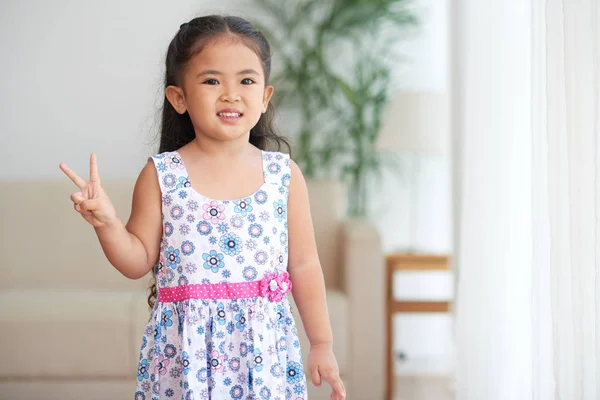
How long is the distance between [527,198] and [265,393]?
116 centimetres

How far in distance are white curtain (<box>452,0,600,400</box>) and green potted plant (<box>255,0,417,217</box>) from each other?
1.27 metres

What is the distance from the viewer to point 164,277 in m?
1.33

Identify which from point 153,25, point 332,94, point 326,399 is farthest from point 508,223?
point 153,25

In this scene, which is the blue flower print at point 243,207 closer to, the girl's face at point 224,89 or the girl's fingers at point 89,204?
the girl's face at point 224,89

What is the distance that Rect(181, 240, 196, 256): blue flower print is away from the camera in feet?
4.26

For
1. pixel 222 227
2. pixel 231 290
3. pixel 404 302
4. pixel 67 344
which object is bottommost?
pixel 67 344

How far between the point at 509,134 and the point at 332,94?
6.54 feet

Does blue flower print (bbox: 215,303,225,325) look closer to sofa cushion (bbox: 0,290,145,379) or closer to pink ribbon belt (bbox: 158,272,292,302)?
pink ribbon belt (bbox: 158,272,292,302)

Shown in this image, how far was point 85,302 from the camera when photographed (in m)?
3.11

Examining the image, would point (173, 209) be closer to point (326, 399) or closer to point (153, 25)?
point (326, 399)

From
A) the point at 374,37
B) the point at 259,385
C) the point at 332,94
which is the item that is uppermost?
the point at 374,37

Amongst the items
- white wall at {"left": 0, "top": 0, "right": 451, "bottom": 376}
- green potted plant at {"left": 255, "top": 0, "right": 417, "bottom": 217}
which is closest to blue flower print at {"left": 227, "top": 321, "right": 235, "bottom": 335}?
green potted plant at {"left": 255, "top": 0, "right": 417, "bottom": 217}

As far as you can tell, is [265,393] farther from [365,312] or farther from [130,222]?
[365,312]

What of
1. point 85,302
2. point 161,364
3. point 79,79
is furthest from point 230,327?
point 79,79
